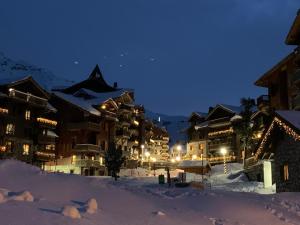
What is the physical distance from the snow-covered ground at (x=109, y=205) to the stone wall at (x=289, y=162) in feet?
14.0

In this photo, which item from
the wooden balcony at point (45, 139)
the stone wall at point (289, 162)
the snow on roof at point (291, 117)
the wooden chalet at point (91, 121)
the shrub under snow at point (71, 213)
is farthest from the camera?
the wooden chalet at point (91, 121)

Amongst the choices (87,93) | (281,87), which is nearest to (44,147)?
(87,93)

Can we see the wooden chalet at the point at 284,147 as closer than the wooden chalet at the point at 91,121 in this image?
Yes

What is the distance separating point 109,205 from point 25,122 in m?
47.5

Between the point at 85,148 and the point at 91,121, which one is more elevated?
the point at 91,121

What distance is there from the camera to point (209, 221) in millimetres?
13820

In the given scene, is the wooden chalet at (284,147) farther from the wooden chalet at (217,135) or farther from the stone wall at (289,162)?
the wooden chalet at (217,135)

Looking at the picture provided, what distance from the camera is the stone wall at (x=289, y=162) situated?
24.3 m

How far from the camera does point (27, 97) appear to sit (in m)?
57.7

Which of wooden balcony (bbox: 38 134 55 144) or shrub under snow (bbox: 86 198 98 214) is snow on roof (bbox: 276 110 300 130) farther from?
wooden balcony (bbox: 38 134 55 144)

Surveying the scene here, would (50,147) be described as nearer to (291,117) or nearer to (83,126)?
(83,126)

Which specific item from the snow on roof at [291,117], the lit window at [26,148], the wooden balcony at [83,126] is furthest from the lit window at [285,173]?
the wooden balcony at [83,126]

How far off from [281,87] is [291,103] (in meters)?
3.22

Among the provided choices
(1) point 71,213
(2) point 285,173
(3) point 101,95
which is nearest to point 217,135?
(3) point 101,95
